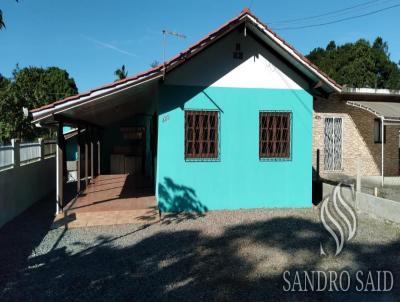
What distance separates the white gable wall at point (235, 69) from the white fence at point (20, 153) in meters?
4.86

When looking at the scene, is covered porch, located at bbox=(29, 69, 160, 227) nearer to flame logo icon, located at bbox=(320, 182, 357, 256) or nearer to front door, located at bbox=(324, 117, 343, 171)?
flame logo icon, located at bbox=(320, 182, 357, 256)

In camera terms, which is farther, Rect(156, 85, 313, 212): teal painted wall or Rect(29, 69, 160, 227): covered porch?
Rect(156, 85, 313, 212): teal painted wall

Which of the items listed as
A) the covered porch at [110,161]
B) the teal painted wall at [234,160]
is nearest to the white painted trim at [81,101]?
the covered porch at [110,161]

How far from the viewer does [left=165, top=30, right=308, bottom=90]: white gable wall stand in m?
9.16

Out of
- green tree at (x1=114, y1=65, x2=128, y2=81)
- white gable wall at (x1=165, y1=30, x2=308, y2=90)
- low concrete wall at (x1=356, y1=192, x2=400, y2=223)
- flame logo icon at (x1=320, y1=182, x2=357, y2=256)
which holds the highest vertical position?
green tree at (x1=114, y1=65, x2=128, y2=81)

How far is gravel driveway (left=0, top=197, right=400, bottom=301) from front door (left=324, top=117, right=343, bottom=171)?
6.38 meters

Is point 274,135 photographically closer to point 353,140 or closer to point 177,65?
point 177,65

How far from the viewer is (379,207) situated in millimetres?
8469

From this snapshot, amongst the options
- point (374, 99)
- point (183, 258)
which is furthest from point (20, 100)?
point (374, 99)

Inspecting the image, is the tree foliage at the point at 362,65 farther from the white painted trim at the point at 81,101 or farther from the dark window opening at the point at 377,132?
the white painted trim at the point at 81,101

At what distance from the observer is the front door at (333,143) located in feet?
47.8

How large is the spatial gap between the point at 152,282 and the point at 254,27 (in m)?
7.13

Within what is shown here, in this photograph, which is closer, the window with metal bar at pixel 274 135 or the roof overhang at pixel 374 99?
the window with metal bar at pixel 274 135

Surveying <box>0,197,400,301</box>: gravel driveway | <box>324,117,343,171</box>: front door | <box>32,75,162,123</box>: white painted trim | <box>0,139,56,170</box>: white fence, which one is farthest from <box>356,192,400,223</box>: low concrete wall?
<box>0,139,56,170</box>: white fence
